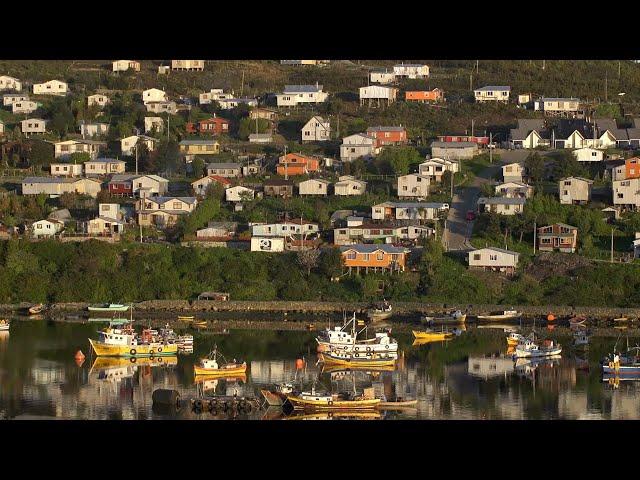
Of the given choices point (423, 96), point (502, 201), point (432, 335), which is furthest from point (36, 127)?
point (432, 335)

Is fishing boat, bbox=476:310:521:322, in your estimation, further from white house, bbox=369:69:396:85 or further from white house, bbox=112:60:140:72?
white house, bbox=112:60:140:72

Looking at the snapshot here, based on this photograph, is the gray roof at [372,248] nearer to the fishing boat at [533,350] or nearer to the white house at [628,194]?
the fishing boat at [533,350]

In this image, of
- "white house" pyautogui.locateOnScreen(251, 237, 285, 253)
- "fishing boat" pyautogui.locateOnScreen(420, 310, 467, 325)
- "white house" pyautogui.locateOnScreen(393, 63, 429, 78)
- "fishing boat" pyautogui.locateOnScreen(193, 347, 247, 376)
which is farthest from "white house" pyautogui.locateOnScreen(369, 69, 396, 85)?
"fishing boat" pyautogui.locateOnScreen(193, 347, 247, 376)

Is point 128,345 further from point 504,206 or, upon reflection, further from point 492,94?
point 492,94

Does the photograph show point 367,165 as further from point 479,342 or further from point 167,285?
point 479,342

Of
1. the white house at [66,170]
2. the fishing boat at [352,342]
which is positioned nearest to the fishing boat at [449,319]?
the fishing boat at [352,342]

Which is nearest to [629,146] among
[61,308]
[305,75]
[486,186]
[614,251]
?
[486,186]
